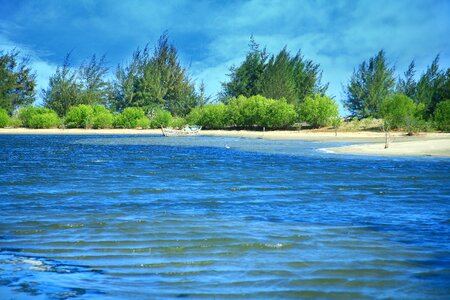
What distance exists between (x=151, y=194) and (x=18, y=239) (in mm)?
6220

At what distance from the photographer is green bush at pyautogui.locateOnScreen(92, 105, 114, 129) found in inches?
3627

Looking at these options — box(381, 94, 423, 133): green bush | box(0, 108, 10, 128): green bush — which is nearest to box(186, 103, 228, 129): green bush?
box(381, 94, 423, 133): green bush

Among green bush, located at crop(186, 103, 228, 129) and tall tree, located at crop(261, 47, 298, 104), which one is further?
tall tree, located at crop(261, 47, 298, 104)

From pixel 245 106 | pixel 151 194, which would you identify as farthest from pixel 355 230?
pixel 245 106

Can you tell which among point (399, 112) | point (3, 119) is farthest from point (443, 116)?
point (3, 119)

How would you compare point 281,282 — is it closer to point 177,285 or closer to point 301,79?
point 177,285

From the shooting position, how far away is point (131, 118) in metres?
93.0

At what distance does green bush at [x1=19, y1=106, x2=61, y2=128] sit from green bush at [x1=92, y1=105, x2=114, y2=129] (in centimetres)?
785

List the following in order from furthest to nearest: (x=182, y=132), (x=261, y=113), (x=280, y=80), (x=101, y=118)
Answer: (x=101, y=118)
(x=280, y=80)
(x=182, y=132)
(x=261, y=113)

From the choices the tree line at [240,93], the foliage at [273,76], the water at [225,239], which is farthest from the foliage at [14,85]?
the water at [225,239]

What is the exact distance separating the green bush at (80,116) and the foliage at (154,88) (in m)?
12.2

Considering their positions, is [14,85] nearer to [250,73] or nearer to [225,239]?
[250,73]

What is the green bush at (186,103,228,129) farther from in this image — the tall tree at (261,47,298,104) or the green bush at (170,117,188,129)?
the tall tree at (261,47,298,104)

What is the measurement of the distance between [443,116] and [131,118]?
185ft
